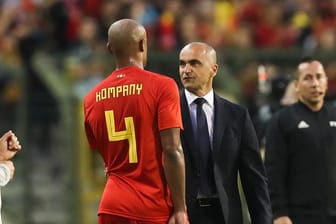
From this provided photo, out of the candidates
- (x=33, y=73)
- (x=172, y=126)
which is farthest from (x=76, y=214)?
(x=172, y=126)

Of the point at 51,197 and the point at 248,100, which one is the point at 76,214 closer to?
the point at 51,197

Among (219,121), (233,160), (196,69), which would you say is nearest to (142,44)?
(196,69)

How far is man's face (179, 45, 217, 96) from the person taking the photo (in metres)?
9.11

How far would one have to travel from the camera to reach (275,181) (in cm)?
1029

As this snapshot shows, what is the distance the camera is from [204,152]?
9.08 meters

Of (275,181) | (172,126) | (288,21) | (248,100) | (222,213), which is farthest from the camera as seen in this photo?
(288,21)

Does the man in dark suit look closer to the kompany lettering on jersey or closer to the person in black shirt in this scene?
the kompany lettering on jersey

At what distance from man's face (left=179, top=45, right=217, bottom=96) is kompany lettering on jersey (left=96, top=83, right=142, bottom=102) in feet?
3.19

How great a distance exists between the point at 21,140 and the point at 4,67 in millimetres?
1025

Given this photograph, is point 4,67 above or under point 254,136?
above

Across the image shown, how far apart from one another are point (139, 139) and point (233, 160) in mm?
1227

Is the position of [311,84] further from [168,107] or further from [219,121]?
[168,107]

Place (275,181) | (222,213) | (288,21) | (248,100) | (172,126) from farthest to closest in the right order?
(288,21)
(248,100)
(275,181)
(222,213)
(172,126)

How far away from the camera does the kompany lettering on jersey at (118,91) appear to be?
8.18m
